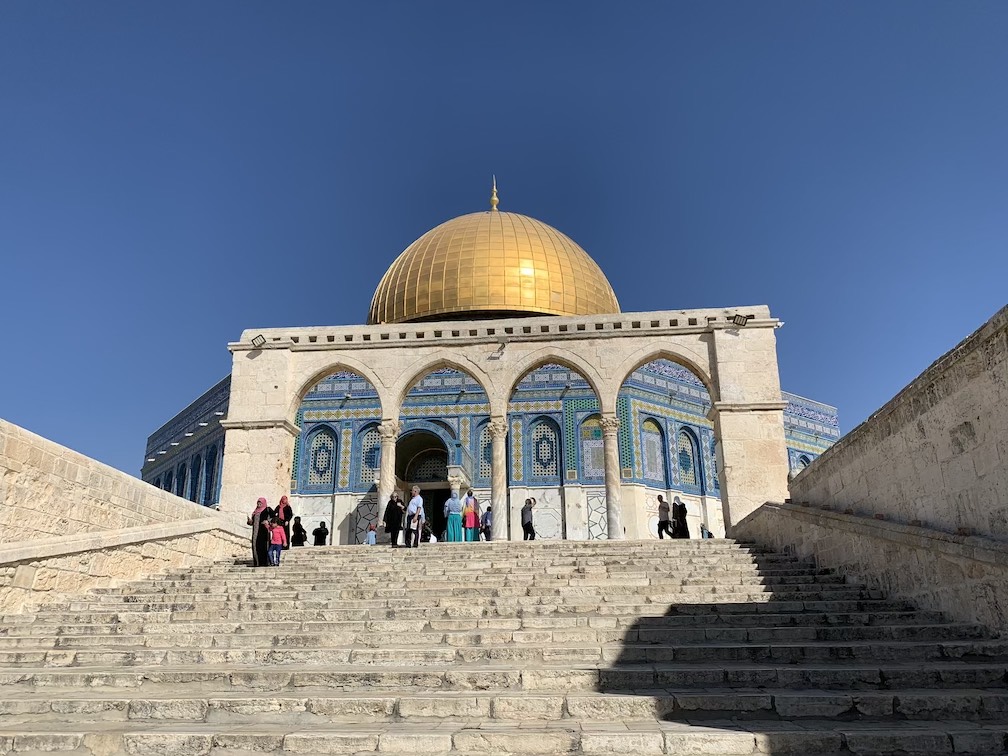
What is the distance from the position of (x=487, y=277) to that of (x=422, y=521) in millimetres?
10007

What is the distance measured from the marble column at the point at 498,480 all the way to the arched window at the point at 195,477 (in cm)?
1467

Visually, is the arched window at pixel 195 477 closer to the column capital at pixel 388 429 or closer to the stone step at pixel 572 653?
the column capital at pixel 388 429

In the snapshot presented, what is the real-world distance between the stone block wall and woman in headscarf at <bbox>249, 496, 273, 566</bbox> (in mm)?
1159

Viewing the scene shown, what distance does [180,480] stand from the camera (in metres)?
24.9

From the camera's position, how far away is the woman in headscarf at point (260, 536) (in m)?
8.14

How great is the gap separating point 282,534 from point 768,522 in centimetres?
543

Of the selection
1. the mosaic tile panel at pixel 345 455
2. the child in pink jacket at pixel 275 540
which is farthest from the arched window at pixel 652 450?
the child in pink jacket at pixel 275 540

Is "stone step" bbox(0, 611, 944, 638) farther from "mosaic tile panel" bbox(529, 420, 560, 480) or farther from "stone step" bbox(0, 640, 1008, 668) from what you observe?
"mosaic tile panel" bbox(529, 420, 560, 480)

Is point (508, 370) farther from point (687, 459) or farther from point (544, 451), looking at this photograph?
point (687, 459)

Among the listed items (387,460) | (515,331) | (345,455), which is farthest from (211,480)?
(515,331)

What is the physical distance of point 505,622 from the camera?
514 cm

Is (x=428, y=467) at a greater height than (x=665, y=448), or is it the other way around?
(x=665, y=448)

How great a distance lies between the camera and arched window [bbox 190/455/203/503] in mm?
23558

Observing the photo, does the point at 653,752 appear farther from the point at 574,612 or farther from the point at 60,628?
the point at 60,628
